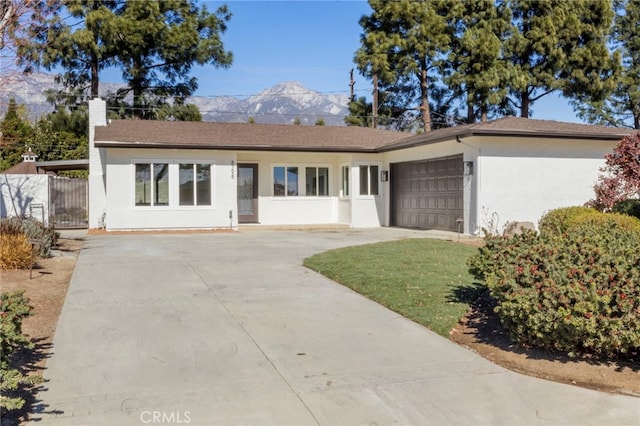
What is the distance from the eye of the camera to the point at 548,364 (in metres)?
5.02

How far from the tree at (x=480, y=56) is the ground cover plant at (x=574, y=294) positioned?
1074 inches

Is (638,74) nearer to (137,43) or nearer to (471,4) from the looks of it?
(471,4)

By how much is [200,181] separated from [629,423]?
16.7 metres

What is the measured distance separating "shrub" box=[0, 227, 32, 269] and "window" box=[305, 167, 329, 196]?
12864 mm

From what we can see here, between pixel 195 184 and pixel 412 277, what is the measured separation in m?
12.1

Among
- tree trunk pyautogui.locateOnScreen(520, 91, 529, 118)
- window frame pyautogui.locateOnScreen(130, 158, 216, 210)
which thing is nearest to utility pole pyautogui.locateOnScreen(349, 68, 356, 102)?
tree trunk pyautogui.locateOnScreen(520, 91, 529, 118)

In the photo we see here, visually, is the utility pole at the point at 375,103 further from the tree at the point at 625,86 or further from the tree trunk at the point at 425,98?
the tree at the point at 625,86

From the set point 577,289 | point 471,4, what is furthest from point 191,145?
point 471,4

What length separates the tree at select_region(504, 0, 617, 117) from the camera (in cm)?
3133

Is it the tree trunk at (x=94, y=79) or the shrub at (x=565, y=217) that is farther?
the tree trunk at (x=94, y=79)

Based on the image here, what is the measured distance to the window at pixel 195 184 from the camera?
1884 cm

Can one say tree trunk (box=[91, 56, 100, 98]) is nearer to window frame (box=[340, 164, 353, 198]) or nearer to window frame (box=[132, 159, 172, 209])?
window frame (box=[132, 159, 172, 209])

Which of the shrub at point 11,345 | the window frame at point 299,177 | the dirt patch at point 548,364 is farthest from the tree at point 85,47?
the dirt patch at point 548,364

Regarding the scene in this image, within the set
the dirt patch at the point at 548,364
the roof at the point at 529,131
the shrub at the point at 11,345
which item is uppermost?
the roof at the point at 529,131
